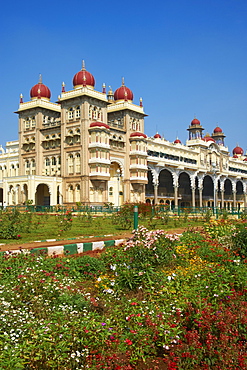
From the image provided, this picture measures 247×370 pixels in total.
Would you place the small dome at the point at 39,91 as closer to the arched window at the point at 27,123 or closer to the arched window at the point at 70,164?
the arched window at the point at 27,123

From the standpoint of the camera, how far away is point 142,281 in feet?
27.1

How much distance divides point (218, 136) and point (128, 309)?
91853 millimetres

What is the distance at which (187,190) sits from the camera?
238 feet

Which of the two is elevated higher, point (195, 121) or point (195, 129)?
point (195, 121)

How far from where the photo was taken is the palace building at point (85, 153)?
146 ft

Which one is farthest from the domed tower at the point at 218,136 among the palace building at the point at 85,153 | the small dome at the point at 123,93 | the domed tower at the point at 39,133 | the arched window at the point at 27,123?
the arched window at the point at 27,123

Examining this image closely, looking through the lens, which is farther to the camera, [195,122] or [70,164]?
[195,122]

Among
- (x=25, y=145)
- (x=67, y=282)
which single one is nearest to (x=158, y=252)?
(x=67, y=282)

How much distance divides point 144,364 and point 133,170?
45.8m

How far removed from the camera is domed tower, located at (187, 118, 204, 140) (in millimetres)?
78062

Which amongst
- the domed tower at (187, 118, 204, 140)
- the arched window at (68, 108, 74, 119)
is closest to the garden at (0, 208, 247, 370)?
the arched window at (68, 108, 74, 119)

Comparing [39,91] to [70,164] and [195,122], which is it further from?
[195,122]

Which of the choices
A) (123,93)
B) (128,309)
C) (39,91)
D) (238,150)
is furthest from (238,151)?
(128,309)

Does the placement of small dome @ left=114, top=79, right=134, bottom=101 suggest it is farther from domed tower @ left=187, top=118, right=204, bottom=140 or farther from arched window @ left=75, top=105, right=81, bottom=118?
domed tower @ left=187, top=118, right=204, bottom=140
